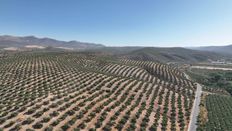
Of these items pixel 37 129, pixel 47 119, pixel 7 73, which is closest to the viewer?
pixel 37 129

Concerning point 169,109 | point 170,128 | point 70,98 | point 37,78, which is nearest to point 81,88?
point 70,98

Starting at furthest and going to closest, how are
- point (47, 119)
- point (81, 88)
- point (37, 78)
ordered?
point (37, 78)
point (81, 88)
point (47, 119)

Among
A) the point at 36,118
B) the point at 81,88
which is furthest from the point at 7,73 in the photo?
the point at 36,118

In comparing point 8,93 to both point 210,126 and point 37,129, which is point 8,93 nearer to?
point 37,129

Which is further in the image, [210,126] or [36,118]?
[210,126]

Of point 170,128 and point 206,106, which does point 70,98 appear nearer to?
point 170,128

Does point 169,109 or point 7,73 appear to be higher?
point 7,73

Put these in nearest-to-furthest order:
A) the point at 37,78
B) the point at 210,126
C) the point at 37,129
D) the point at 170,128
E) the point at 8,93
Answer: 1. the point at 37,129
2. the point at 170,128
3. the point at 210,126
4. the point at 8,93
5. the point at 37,78

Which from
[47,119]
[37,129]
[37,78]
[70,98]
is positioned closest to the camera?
[37,129]

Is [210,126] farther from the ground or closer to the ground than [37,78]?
closer to the ground
